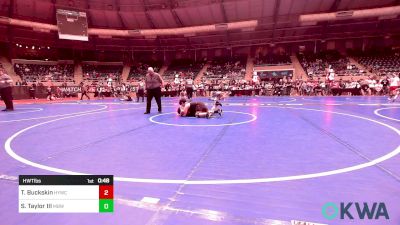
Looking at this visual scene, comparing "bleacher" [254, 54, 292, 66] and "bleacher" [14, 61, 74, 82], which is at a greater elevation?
"bleacher" [254, 54, 292, 66]

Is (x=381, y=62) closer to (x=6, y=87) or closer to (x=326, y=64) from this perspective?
(x=326, y=64)

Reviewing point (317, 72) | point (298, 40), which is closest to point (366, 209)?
point (317, 72)

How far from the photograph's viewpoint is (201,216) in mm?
2260

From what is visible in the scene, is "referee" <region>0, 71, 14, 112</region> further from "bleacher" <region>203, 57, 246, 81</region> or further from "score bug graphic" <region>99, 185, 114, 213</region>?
"bleacher" <region>203, 57, 246, 81</region>

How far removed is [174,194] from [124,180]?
2.54 feet

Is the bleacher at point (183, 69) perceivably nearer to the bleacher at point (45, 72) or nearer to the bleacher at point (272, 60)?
the bleacher at point (272, 60)

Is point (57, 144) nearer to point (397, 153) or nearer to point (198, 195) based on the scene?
point (198, 195)

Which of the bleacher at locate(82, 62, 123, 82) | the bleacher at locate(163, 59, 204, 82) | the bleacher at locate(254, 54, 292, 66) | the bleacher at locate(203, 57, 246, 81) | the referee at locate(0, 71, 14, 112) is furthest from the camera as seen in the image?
the bleacher at locate(163, 59, 204, 82)

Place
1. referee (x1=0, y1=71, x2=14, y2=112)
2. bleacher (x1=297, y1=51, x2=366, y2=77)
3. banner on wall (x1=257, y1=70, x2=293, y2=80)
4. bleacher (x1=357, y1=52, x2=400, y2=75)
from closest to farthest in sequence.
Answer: referee (x1=0, y1=71, x2=14, y2=112)
bleacher (x1=357, y1=52, x2=400, y2=75)
bleacher (x1=297, y1=51, x2=366, y2=77)
banner on wall (x1=257, y1=70, x2=293, y2=80)

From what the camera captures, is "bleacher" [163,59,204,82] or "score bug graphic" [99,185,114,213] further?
"bleacher" [163,59,204,82]

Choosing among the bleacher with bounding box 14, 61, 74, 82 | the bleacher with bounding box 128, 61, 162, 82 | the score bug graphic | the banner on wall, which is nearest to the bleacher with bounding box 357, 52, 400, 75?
the banner on wall

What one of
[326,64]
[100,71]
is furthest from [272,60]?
[100,71]

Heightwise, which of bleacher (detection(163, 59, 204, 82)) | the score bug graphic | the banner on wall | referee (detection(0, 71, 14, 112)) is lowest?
the score bug graphic
